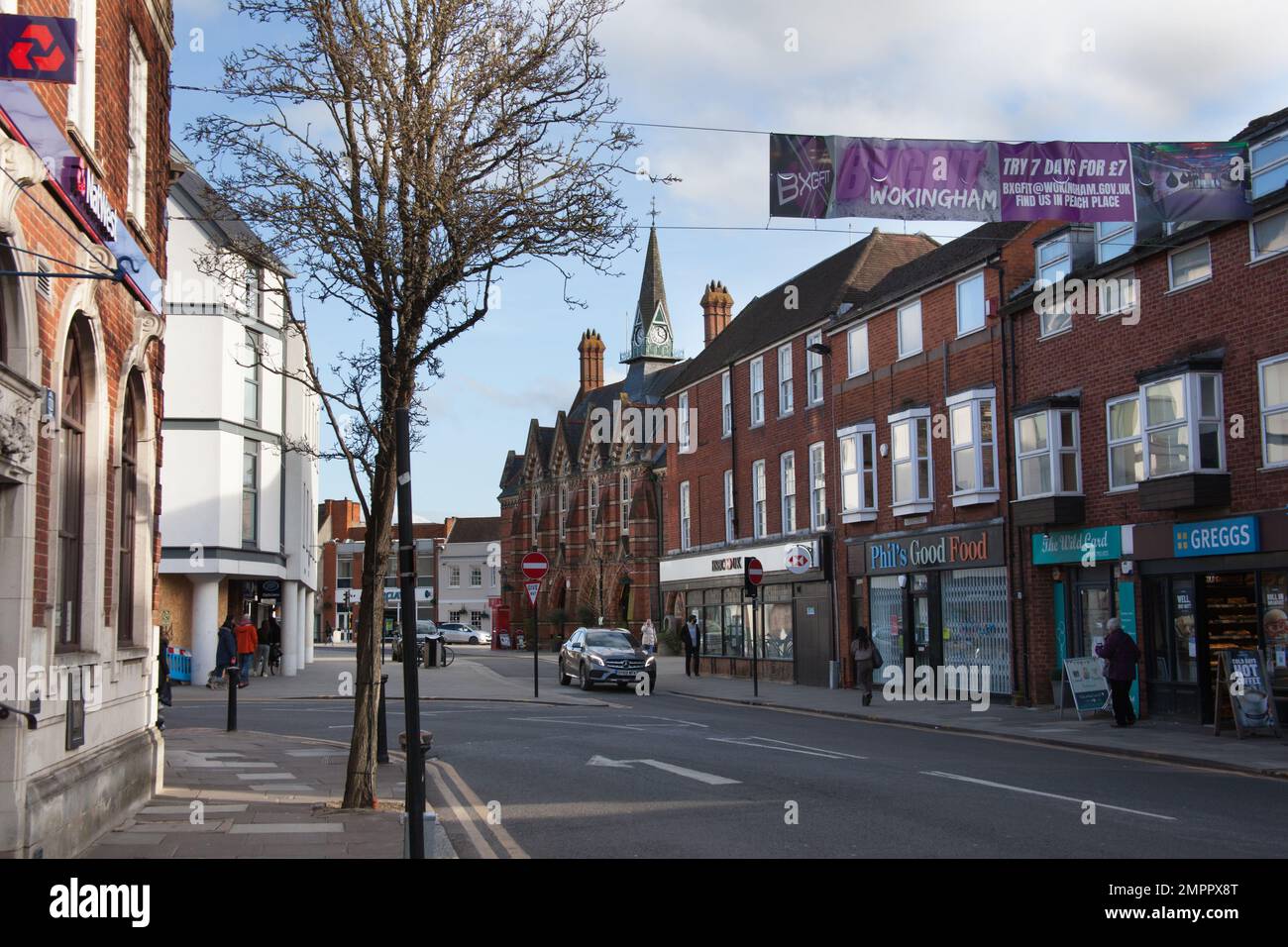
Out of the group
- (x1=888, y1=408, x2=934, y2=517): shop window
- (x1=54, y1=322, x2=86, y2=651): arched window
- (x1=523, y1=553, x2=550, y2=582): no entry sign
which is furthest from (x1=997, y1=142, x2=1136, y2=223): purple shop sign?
(x1=523, y1=553, x2=550, y2=582): no entry sign

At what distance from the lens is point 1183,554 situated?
20750 millimetres

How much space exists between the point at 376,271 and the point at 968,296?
60.5 ft

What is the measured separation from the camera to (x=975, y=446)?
2700 centimetres

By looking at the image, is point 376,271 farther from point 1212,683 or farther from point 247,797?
point 1212,683

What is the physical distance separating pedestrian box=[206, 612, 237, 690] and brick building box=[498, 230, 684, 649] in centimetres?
3202

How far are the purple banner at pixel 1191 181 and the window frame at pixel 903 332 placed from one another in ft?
36.4

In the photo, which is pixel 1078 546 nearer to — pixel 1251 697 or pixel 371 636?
pixel 1251 697

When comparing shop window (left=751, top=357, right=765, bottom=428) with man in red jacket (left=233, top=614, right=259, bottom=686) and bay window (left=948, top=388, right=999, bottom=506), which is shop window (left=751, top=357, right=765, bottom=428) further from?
man in red jacket (left=233, top=614, right=259, bottom=686)

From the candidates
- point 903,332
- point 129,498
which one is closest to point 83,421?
point 129,498

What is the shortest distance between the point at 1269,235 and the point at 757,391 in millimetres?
20470

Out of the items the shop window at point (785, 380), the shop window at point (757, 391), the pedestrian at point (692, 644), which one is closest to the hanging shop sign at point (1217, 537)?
the shop window at point (785, 380)

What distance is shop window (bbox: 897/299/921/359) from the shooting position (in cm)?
2983

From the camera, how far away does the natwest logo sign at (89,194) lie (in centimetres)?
902

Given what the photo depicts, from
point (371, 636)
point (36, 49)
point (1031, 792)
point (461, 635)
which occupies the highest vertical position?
point (36, 49)
